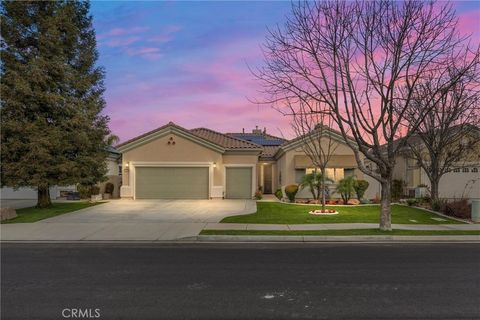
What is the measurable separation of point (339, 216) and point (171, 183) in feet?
44.7

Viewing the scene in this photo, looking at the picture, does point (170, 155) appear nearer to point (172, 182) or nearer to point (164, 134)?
point (164, 134)

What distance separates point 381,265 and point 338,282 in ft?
6.50

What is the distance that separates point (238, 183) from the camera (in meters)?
29.0

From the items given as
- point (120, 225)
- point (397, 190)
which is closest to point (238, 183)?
point (397, 190)

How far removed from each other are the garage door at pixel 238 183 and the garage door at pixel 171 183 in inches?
64.3

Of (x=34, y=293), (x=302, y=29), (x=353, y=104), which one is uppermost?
(x=302, y=29)

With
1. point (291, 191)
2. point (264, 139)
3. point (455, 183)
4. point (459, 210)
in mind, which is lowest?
point (459, 210)

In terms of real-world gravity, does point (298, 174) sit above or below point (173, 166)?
below

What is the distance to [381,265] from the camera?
9031mm

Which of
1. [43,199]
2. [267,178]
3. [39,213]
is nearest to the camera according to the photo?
[39,213]

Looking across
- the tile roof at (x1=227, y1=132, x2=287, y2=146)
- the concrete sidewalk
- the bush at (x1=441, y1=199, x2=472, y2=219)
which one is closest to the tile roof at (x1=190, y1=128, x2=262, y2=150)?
the tile roof at (x1=227, y1=132, x2=287, y2=146)

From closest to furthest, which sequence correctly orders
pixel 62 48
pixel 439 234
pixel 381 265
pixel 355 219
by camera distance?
1. pixel 381 265
2. pixel 439 234
3. pixel 355 219
4. pixel 62 48

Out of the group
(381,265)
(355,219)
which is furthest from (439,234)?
(381,265)

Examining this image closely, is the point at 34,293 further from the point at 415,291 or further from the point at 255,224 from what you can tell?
the point at 255,224
